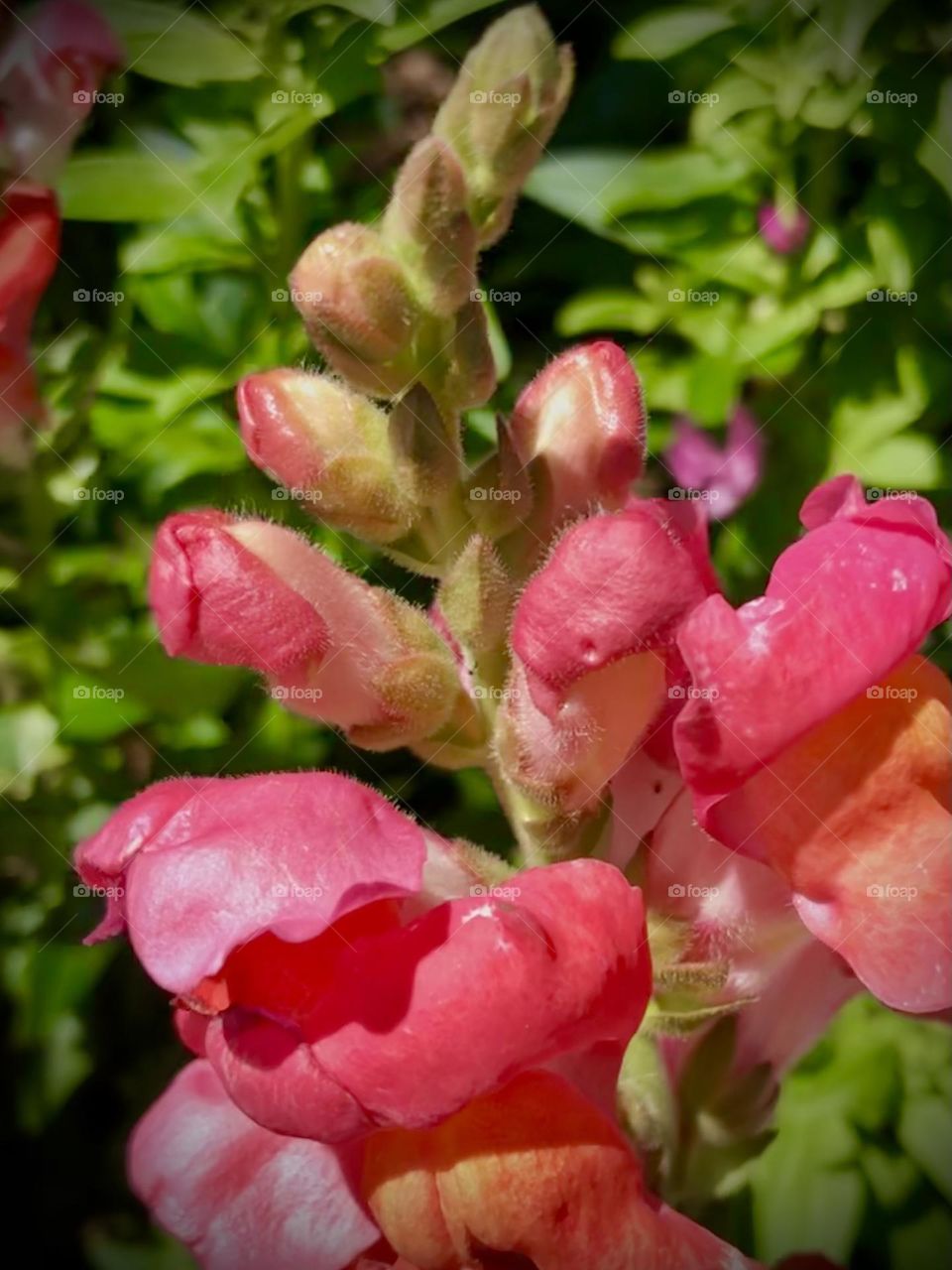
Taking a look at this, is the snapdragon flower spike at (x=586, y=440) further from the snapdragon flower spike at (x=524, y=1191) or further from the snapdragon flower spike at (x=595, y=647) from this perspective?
the snapdragon flower spike at (x=524, y=1191)

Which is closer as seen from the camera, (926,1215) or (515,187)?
(515,187)

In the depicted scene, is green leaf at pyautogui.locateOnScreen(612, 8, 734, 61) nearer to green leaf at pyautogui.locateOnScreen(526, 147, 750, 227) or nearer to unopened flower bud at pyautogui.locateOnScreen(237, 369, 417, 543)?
green leaf at pyautogui.locateOnScreen(526, 147, 750, 227)

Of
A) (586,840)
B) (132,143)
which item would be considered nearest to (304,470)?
(586,840)

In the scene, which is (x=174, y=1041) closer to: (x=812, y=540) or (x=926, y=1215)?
(x=926, y=1215)
